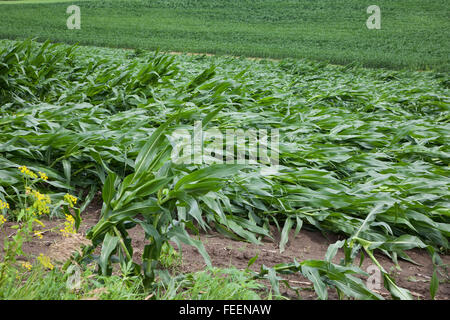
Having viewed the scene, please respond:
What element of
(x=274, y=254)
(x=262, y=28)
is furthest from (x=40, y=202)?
(x=262, y=28)

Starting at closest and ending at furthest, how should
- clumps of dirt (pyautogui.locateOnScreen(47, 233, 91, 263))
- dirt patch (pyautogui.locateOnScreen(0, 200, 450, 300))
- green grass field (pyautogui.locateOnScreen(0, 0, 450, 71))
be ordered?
clumps of dirt (pyautogui.locateOnScreen(47, 233, 91, 263))
dirt patch (pyautogui.locateOnScreen(0, 200, 450, 300))
green grass field (pyautogui.locateOnScreen(0, 0, 450, 71))

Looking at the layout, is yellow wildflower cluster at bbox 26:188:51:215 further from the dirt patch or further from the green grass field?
the green grass field

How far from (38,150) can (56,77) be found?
239cm

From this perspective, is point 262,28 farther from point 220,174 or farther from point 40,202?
point 40,202

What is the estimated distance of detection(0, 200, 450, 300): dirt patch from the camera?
165 cm

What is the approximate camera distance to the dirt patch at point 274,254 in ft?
5.40

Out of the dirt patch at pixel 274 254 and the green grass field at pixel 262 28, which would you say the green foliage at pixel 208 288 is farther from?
the green grass field at pixel 262 28

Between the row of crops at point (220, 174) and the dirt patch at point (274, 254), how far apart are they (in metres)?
0.06

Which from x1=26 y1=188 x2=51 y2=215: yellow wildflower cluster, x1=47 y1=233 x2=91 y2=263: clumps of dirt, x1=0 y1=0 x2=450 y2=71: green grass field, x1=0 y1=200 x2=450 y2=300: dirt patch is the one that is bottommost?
x1=0 y1=200 x2=450 y2=300: dirt patch

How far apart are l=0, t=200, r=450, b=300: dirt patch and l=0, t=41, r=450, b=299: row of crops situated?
0.06 meters

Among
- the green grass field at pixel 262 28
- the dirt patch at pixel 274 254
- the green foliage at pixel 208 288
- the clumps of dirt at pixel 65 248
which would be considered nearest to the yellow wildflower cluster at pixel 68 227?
the clumps of dirt at pixel 65 248

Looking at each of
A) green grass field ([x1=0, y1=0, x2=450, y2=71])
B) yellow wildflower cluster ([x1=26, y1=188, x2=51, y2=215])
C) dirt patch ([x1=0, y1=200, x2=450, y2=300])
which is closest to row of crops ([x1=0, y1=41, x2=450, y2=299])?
dirt patch ([x1=0, y1=200, x2=450, y2=300])
